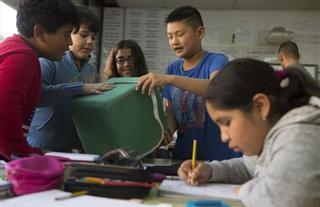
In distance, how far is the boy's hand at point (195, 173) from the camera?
36.0 inches

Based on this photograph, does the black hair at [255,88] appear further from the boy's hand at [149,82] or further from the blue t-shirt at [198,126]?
the blue t-shirt at [198,126]

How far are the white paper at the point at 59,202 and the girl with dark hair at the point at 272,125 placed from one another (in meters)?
0.20

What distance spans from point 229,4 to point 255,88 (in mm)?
3540

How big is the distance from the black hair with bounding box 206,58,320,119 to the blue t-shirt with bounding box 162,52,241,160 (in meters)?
0.70

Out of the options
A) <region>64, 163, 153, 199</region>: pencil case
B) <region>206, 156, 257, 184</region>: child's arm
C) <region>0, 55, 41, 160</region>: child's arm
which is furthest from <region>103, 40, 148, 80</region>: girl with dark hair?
<region>64, 163, 153, 199</region>: pencil case

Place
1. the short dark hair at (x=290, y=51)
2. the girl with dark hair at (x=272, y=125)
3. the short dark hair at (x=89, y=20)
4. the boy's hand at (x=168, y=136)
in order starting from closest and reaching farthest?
the girl with dark hair at (x=272, y=125) → the boy's hand at (x=168, y=136) → the short dark hair at (x=89, y=20) → the short dark hair at (x=290, y=51)

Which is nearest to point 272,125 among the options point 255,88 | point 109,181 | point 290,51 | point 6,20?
point 255,88

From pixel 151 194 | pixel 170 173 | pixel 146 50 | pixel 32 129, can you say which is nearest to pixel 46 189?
pixel 151 194

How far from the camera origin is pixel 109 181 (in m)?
0.76

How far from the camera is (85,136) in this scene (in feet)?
4.14

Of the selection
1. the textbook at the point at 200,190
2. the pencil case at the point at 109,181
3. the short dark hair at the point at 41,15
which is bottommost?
the textbook at the point at 200,190

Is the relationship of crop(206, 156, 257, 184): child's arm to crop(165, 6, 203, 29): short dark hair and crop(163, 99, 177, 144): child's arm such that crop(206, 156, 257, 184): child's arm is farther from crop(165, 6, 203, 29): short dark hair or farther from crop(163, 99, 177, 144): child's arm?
crop(165, 6, 203, 29): short dark hair

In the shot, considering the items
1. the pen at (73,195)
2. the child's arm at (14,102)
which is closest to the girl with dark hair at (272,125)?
the pen at (73,195)

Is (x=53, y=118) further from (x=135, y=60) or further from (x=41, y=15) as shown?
(x=135, y=60)
